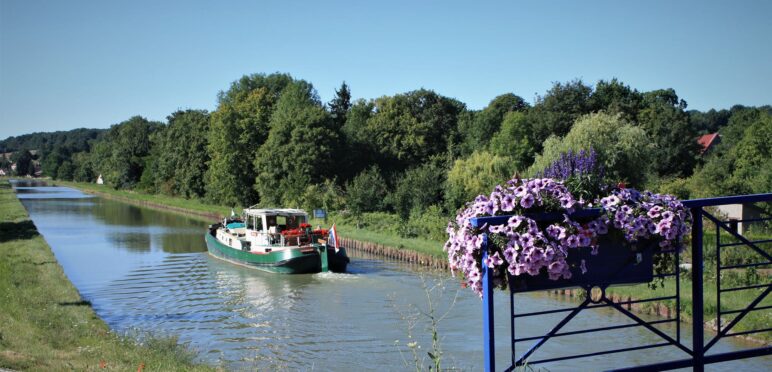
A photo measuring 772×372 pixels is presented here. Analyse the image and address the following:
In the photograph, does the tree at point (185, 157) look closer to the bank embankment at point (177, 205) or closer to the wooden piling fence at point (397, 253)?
the bank embankment at point (177, 205)

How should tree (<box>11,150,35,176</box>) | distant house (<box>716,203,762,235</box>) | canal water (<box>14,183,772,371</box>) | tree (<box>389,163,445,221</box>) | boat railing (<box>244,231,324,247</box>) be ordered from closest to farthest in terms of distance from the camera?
canal water (<box>14,183,772,371</box>) → boat railing (<box>244,231,324,247</box>) → distant house (<box>716,203,762,235</box>) → tree (<box>389,163,445,221</box>) → tree (<box>11,150,35,176</box>)

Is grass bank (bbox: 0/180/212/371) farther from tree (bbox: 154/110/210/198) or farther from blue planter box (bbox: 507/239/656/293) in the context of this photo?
tree (bbox: 154/110/210/198)

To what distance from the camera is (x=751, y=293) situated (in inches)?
691

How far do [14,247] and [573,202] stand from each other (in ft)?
88.6

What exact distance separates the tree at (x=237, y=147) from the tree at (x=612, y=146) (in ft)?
111

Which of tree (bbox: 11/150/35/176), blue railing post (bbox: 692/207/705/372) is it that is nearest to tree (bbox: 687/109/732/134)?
blue railing post (bbox: 692/207/705/372)

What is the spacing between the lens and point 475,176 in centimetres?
3994

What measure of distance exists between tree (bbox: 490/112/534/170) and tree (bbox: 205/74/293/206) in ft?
78.0

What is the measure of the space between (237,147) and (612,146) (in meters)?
38.5

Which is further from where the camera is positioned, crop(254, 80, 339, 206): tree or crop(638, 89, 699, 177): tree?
crop(254, 80, 339, 206): tree

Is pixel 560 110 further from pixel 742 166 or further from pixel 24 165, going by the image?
pixel 24 165

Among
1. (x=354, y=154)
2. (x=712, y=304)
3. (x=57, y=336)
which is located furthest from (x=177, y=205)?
Result: (x=712, y=304)

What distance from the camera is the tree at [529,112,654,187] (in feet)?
115

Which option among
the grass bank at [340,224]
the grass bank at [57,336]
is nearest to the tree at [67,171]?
the grass bank at [340,224]
